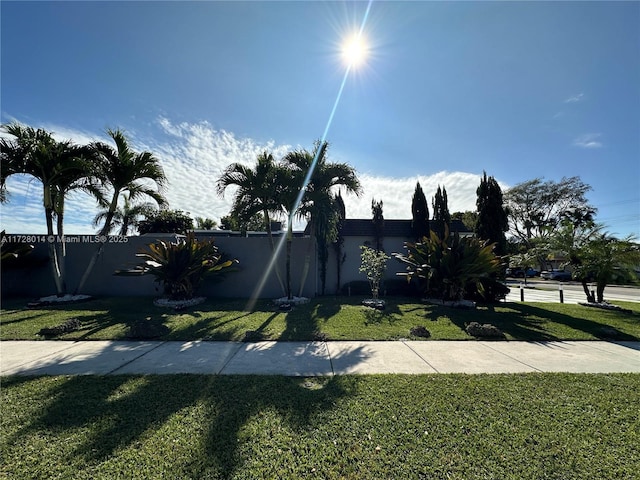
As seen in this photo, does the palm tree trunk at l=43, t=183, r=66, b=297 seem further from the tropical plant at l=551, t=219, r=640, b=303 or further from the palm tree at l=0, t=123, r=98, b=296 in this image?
the tropical plant at l=551, t=219, r=640, b=303

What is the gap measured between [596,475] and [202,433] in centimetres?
340

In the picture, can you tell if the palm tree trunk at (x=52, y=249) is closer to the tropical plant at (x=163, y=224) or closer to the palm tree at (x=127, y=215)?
the palm tree at (x=127, y=215)

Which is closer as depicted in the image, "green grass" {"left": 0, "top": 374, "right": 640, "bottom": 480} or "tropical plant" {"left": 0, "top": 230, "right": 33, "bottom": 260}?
"green grass" {"left": 0, "top": 374, "right": 640, "bottom": 480}

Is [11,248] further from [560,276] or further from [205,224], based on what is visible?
[560,276]

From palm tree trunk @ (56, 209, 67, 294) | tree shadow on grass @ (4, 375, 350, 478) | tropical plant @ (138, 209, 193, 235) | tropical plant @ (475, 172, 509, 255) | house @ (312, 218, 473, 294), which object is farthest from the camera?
tropical plant @ (138, 209, 193, 235)

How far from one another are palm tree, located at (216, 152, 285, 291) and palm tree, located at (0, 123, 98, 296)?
5001 mm

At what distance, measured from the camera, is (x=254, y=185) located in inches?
382

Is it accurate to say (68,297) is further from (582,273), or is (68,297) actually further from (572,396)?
(582,273)

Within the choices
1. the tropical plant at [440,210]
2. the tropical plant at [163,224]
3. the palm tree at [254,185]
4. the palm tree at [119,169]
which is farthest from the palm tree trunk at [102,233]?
the tropical plant at [163,224]

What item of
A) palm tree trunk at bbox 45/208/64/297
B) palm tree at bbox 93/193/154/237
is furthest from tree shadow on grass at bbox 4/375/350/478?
palm tree at bbox 93/193/154/237

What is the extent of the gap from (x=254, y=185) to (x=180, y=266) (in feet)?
12.2

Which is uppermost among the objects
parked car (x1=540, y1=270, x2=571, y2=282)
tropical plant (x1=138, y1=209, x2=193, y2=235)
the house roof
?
tropical plant (x1=138, y1=209, x2=193, y2=235)

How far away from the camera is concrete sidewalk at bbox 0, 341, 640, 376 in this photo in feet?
14.3

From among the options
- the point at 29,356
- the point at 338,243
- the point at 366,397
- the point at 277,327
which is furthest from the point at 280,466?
the point at 338,243
